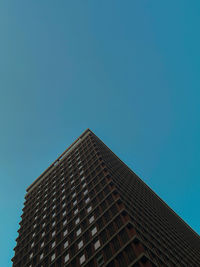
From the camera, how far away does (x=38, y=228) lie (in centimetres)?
4806

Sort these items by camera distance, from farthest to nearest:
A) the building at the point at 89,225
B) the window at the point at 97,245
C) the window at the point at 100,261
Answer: the window at the point at 97,245
the building at the point at 89,225
the window at the point at 100,261

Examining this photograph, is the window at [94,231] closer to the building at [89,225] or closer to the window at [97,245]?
the building at [89,225]

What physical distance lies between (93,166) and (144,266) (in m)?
28.6

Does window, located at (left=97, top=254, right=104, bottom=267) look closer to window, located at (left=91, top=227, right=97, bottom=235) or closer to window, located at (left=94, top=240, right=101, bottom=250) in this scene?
window, located at (left=94, top=240, right=101, bottom=250)

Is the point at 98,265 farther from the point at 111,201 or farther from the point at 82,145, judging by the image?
the point at 82,145

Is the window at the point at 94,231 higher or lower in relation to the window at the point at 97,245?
higher

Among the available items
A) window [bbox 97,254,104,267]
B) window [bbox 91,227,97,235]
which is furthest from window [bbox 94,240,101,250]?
window [bbox 91,227,97,235]

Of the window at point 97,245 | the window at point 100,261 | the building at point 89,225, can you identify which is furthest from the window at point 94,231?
the window at point 100,261

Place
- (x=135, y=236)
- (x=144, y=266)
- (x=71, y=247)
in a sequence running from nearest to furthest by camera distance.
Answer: (x=144, y=266) → (x=135, y=236) → (x=71, y=247)

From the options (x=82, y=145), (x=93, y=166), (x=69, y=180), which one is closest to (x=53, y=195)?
(x=69, y=180)

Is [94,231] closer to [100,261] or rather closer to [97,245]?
[97,245]

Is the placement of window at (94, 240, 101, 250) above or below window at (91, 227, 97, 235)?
below

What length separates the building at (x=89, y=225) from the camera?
28125mm

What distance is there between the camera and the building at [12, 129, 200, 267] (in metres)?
28.1
